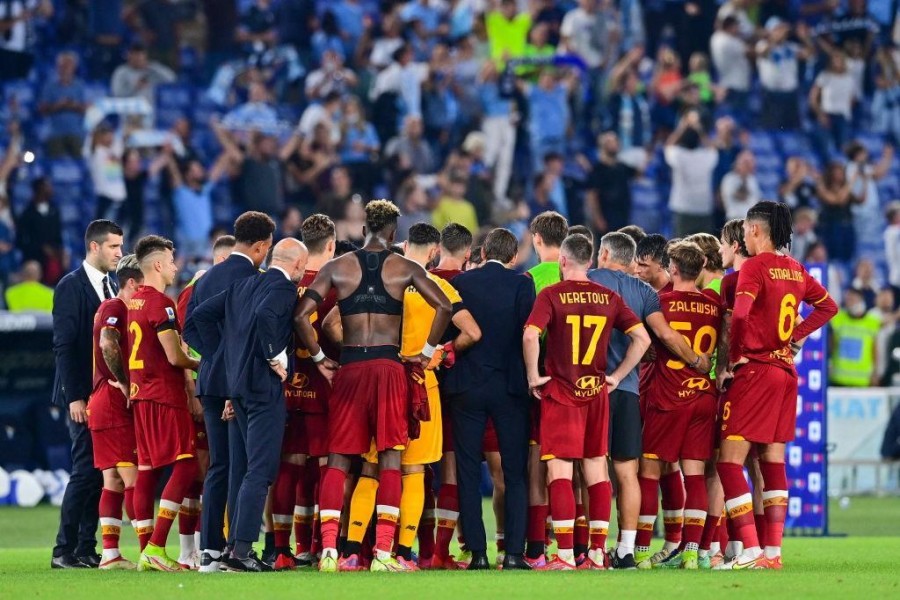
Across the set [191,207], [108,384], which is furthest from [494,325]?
[191,207]

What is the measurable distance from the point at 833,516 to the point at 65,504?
804 cm

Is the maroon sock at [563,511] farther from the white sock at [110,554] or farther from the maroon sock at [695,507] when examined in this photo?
the white sock at [110,554]

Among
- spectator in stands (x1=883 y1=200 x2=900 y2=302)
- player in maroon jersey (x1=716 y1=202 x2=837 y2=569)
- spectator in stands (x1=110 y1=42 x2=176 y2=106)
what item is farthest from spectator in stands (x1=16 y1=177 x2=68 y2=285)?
player in maroon jersey (x1=716 y1=202 x2=837 y2=569)

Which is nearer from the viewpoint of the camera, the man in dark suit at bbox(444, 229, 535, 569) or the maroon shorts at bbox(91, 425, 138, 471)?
the man in dark suit at bbox(444, 229, 535, 569)

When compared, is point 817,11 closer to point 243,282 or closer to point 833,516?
point 833,516

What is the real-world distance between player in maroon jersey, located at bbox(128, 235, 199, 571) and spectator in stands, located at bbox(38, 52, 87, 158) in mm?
11404

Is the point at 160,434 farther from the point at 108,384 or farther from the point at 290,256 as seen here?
the point at 290,256

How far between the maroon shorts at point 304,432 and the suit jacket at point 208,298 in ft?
1.78

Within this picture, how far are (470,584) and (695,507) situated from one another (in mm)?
2027

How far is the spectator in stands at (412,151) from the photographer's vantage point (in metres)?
21.8

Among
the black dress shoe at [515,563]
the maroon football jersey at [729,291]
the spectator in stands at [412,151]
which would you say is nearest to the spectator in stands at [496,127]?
the spectator in stands at [412,151]

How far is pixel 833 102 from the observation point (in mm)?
24828

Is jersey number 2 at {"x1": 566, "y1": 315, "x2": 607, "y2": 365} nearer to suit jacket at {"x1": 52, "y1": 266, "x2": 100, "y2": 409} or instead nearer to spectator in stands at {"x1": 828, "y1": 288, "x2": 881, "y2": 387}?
suit jacket at {"x1": 52, "y1": 266, "x2": 100, "y2": 409}

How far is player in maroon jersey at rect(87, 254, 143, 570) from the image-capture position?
9.85 metres
